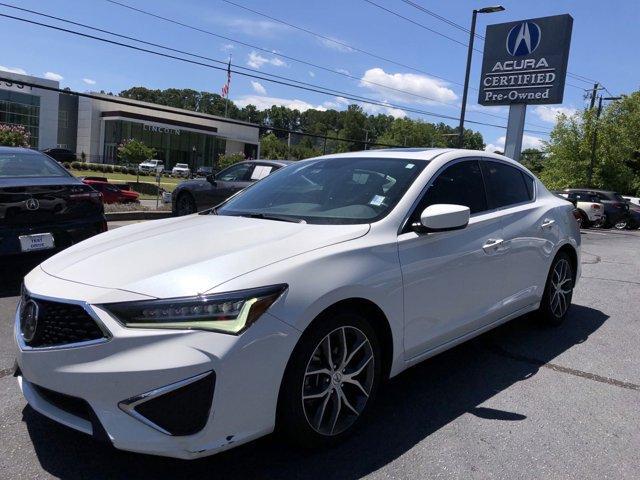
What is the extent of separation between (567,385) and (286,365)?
240 cm

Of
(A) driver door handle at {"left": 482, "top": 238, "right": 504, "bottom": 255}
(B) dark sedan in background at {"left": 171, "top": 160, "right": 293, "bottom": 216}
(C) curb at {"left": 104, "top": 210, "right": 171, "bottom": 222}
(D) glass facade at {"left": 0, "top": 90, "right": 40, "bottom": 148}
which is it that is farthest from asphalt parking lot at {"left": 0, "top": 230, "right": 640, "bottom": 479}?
(D) glass facade at {"left": 0, "top": 90, "right": 40, "bottom": 148}

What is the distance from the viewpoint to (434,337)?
346 centimetres

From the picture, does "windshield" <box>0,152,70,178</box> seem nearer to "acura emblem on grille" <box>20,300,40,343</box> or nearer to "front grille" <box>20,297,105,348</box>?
"acura emblem on grille" <box>20,300,40,343</box>

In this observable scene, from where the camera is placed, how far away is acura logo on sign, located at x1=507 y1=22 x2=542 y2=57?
20.9 metres

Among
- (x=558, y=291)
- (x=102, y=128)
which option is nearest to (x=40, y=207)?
(x=558, y=291)

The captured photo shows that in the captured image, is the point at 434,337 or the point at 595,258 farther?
the point at 595,258

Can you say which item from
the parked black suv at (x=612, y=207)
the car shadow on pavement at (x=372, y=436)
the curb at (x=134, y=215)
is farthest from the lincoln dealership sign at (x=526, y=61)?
the car shadow on pavement at (x=372, y=436)

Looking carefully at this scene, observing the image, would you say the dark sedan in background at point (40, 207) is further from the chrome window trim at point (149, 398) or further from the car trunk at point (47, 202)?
the chrome window trim at point (149, 398)

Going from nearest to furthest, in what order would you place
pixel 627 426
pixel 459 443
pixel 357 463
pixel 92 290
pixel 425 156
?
1. pixel 92 290
2. pixel 357 463
3. pixel 459 443
4. pixel 627 426
5. pixel 425 156

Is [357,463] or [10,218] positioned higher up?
[10,218]

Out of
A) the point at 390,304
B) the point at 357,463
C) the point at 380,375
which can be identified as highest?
the point at 390,304

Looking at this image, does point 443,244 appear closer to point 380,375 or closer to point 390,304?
point 390,304

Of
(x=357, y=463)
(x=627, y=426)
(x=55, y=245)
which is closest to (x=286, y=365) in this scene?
(x=357, y=463)

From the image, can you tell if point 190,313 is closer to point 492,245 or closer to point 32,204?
point 492,245
